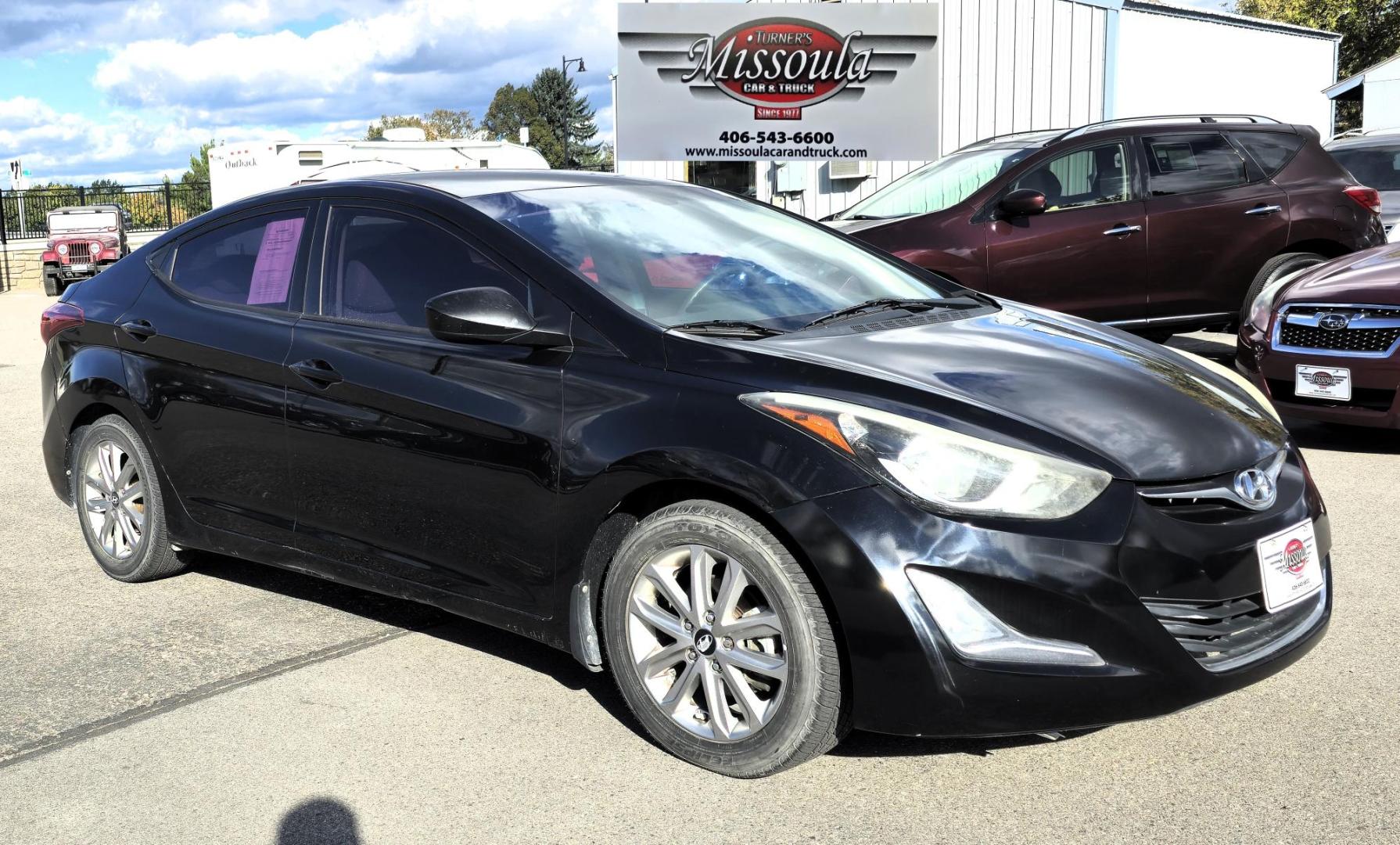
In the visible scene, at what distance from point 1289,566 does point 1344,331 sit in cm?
401

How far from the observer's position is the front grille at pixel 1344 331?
6.50m

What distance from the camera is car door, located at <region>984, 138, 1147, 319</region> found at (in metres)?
9.19

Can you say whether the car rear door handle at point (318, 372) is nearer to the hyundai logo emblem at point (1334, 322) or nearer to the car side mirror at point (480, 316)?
the car side mirror at point (480, 316)

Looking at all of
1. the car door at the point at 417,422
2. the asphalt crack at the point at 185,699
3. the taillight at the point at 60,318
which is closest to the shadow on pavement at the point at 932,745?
the car door at the point at 417,422

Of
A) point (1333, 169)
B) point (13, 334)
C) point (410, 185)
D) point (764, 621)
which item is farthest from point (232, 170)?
point (764, 621)

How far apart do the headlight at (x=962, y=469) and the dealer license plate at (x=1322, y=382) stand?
4.29 metres

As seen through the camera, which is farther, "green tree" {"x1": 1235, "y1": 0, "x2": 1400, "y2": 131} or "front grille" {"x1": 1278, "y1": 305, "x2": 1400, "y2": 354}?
"green tree" {"x1": 1235, "y1": 0, "x2": 1400, "y2": 131}

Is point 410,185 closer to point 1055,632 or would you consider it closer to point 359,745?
point 359,745

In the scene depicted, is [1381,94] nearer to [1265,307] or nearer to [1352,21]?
[1352,21]

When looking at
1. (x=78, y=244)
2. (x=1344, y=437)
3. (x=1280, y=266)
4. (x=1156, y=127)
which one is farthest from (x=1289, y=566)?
→ (x=78, y=244)

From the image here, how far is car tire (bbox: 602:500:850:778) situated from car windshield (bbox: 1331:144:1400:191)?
37.4 feet

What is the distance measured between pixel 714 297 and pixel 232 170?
77.6 ft

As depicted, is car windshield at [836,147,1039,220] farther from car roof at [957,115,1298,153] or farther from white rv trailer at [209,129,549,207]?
white rv trailer at [209,129,549,207]

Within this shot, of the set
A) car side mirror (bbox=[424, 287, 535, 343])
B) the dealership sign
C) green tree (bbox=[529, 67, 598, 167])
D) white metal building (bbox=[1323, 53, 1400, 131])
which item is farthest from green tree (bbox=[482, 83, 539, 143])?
car side mirror (bbox=[424, 287, 535, 343])
